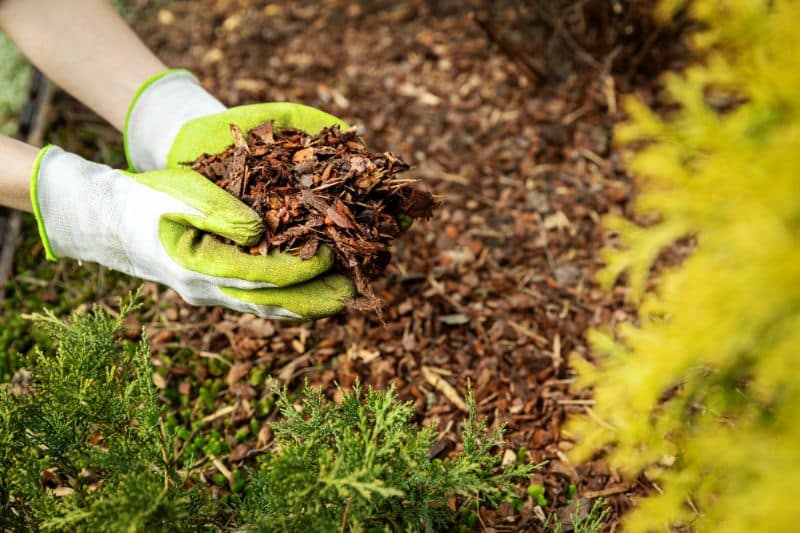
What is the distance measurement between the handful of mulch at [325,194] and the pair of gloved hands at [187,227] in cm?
8

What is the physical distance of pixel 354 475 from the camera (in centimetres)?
152

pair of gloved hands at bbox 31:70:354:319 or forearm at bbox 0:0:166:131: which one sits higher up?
forearm at bbox 0:0:166:131

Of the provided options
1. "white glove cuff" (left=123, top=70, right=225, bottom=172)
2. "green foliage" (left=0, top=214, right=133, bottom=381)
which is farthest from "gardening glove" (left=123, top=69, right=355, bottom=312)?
"green foliage" (left=0, top=214, right=133, bottom=381)

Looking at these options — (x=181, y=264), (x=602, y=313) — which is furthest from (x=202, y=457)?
(x=602, y=313)

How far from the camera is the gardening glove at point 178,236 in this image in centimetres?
204

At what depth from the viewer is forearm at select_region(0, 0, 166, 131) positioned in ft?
8.62

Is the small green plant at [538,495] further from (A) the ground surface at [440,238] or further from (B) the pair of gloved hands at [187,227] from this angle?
(B) the pair of gloved hands at [187,227]

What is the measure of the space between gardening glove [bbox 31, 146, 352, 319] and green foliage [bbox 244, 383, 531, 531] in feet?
1.40

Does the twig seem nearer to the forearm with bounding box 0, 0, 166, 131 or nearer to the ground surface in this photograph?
the ground surface

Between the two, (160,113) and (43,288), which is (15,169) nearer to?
(160,113)

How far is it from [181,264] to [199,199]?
0.24 metres

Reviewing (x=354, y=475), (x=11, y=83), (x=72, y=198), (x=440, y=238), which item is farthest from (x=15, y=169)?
(x=11, y=83)

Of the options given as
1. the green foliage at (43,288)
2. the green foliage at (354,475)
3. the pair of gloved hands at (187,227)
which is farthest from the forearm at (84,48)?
the green foliage at (354,475)

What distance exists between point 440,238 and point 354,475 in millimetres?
1966
